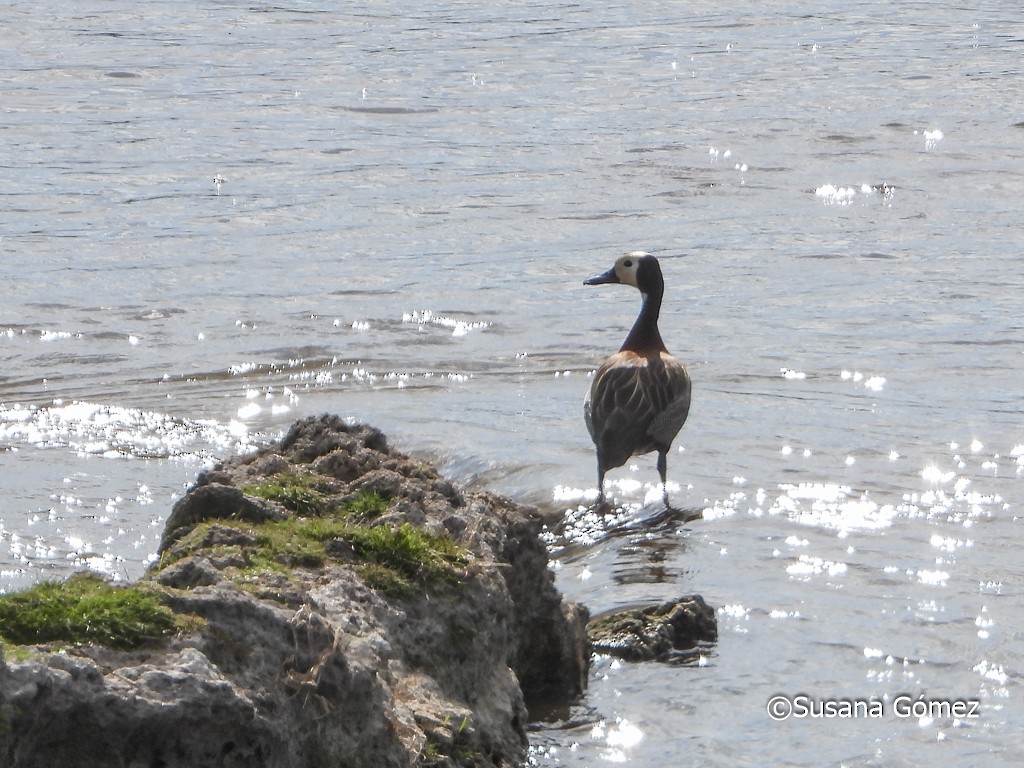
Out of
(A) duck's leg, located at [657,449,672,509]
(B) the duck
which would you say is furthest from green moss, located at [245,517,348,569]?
(A) duck's leg, located at [657,449,672,509]

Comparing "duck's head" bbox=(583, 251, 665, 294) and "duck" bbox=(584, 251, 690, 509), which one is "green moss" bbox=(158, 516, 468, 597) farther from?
"duck's head" bbox=(583, 251, 665, 294)

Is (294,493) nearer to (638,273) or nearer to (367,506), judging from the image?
(367,506)

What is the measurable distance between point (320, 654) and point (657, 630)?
2394 mm

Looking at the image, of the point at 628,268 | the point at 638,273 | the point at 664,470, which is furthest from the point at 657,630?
the point at 628,268

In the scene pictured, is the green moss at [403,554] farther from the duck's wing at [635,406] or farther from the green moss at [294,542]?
the duck's wing at [635,406]

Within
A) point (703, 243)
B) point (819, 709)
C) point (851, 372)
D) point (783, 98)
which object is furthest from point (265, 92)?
point (819, 709)

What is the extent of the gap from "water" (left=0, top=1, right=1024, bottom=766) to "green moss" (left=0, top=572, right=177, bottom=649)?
72.0 inches

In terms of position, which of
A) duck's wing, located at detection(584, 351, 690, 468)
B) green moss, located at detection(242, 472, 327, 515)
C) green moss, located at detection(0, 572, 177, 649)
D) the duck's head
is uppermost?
the duck's head

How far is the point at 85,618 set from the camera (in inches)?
175

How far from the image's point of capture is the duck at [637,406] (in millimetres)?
10328

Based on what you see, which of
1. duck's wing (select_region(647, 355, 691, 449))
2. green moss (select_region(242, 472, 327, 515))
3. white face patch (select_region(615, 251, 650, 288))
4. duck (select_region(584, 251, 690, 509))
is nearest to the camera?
green moss (select_region(242, 472, 327, 515))

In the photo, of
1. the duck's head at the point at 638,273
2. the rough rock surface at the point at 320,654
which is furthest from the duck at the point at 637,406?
the rough rock surface at the point at 320,654

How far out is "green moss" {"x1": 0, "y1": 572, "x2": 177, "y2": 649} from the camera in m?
4.42

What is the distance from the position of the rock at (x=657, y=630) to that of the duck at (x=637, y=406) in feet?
9.43
